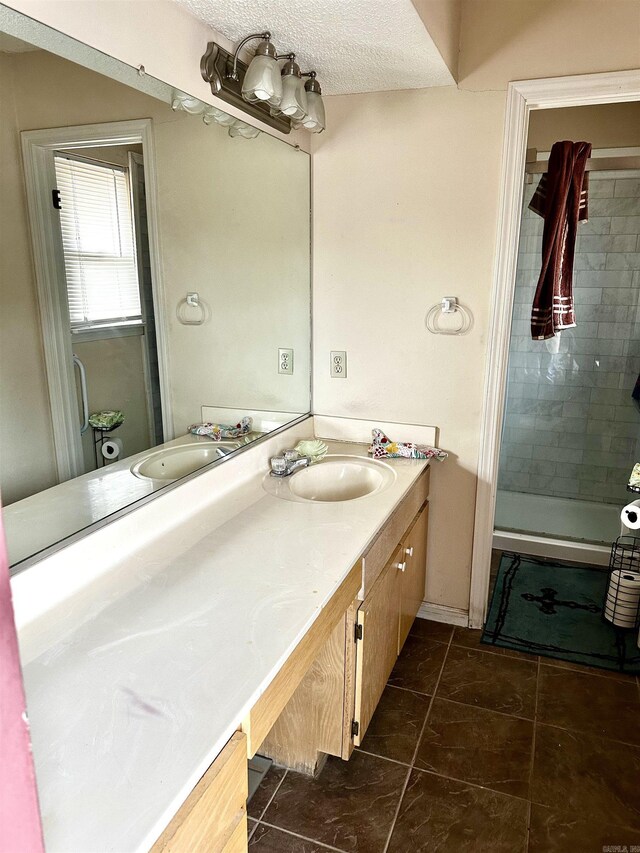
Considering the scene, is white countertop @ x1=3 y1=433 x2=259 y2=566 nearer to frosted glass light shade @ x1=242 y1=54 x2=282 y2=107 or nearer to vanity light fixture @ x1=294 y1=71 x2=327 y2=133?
frosted glass light shade @ x1=242 y1=54 x2=282 y2=107

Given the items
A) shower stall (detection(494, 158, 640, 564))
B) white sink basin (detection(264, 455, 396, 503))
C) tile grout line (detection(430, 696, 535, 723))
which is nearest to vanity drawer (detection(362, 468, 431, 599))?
white sink basin (detection(264, 455, 396, 503))

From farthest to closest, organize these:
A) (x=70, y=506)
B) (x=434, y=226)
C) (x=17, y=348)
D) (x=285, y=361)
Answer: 1. (x=285, y=361)
2. (x=434, y=226)
3. (x=70, y=506)
4. (x=17, y=348)

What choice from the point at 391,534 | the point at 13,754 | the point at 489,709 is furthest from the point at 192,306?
the point at 489,709

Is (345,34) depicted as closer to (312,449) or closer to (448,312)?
(448,312)

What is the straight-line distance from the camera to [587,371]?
3.61 metres

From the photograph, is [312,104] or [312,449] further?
[312,449]

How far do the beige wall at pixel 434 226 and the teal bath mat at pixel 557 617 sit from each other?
26cm

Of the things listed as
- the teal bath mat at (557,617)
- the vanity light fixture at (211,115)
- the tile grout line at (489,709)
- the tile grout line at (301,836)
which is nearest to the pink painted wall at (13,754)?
the tile grout line at (301,836)

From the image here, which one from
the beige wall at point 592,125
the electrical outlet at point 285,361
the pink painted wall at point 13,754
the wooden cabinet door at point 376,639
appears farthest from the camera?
the beige wall at point 592,125

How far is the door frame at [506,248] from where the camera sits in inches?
78.7

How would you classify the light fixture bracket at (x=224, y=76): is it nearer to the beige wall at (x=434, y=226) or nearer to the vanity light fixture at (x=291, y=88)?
the vanity light fixture at (x=291, y=88)

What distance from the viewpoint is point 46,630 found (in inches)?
46.1

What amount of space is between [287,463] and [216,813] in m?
1.31

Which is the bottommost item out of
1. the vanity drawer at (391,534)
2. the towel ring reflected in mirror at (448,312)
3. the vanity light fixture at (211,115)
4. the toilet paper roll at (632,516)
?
the toilet paper roll at (632,516)
